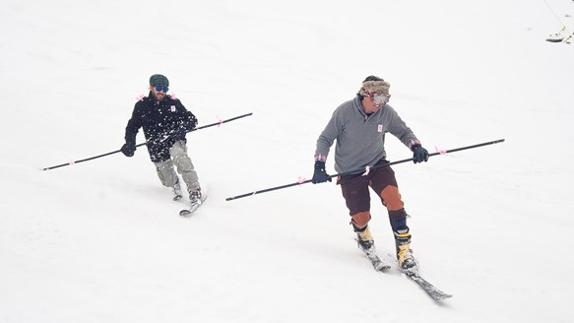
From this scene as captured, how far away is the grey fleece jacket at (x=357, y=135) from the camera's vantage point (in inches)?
195

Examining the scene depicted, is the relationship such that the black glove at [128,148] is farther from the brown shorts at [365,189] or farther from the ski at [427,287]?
the ski at [427,287]

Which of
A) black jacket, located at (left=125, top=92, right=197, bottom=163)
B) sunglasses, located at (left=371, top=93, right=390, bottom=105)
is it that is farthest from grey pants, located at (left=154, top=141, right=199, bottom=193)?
sunglasses, located at (left=371, top=93, right=390, bottom=105)

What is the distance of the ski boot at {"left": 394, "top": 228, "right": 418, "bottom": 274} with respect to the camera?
4.88 metres

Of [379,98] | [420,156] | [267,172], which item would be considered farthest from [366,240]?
[267,172]

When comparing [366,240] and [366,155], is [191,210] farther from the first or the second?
[366,155]

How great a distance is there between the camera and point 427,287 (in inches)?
177

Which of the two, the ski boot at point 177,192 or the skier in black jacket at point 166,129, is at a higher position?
the skier in black jacket at point 166,129

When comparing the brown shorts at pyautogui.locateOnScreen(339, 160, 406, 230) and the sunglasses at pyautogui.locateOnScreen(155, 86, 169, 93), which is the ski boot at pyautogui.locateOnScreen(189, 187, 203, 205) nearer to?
the sunglasses at pyautogui.locateOnScreen(155, 86, 169, 93)

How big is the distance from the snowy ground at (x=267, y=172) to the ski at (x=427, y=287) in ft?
0.26

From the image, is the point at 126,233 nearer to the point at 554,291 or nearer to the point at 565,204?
the point at 554,291

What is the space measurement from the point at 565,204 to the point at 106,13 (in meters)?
18.7

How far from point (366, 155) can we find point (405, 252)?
3.90ft

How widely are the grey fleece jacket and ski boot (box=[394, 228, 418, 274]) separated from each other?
856 millimetres

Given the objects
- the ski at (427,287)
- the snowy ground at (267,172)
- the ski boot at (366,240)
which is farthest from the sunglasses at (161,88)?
the ski at (427,287)
